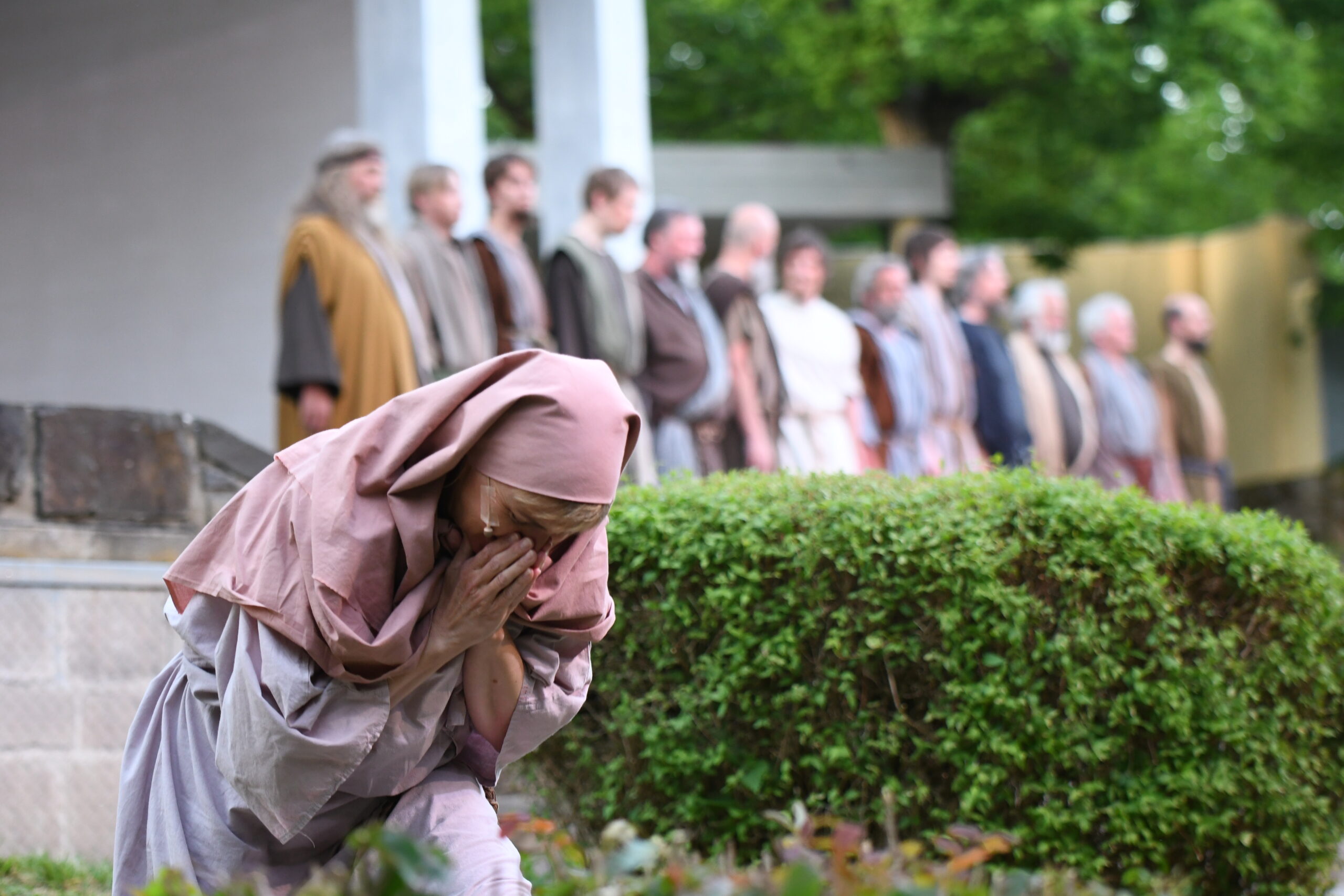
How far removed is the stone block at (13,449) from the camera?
4.73 metres

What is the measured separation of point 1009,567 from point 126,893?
7.13 feet

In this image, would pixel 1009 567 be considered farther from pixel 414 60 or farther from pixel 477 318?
pixel 414 60

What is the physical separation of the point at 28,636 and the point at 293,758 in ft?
8.03

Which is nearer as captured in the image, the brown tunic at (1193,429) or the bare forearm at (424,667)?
the bare forearm at (424,667)

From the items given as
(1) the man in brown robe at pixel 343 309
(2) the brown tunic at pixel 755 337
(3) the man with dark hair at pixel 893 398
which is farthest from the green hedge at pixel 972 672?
(3) the man with dark hair at pixel 893 398

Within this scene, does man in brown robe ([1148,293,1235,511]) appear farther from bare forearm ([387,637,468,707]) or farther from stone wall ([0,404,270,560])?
bare forearm ([387,637,468,707])

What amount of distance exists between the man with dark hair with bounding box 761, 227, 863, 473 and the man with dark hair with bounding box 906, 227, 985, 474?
2.06ft

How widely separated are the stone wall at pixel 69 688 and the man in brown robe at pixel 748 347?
3.06m

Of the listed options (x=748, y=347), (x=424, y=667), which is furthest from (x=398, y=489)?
(x=748, y=347)

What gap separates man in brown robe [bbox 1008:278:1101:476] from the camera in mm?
9227

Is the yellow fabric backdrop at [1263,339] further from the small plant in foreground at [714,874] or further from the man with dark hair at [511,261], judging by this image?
the small plant in foreground at [714,874]

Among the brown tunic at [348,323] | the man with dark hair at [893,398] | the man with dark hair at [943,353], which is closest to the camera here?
the brown tunic at [348,323]

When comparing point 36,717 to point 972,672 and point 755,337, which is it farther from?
point 755,337

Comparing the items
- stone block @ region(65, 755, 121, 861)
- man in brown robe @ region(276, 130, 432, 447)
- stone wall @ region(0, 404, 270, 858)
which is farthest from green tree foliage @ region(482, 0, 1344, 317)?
stone block @ region(65, 755, 121, 861)
